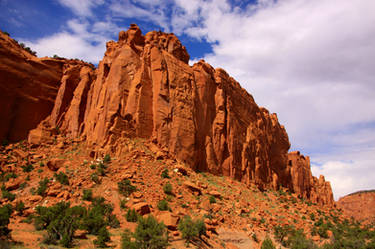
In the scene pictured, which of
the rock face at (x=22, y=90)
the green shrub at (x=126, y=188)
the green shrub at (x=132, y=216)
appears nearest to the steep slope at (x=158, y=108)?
the rock face at (x=22, y=90)

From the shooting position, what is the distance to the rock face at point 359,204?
92.9 metres

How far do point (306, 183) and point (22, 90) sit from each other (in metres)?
61.0

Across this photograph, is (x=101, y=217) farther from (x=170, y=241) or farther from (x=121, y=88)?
(x=121, y=88)

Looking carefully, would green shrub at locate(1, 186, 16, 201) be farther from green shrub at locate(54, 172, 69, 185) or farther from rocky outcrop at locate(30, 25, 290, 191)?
rocky outcrop at locate(30, 25, 290, 191)

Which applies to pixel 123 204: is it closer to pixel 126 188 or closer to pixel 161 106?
pixel 126 188

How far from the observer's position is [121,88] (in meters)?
30.8

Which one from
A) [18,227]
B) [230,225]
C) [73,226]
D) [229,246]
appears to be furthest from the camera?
[230,225]

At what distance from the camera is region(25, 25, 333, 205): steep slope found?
30.3 metres

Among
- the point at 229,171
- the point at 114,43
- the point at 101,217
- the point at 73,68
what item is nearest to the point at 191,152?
the point at 229,171

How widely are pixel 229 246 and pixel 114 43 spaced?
27847 millimetres

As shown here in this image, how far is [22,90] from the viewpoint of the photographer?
33.8m

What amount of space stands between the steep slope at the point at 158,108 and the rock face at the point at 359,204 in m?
67.6

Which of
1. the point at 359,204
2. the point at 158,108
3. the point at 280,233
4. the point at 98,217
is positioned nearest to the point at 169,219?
the point at 98,217

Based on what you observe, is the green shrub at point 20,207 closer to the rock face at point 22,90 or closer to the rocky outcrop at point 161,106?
the rocky outcrop at point 161,106
